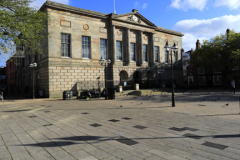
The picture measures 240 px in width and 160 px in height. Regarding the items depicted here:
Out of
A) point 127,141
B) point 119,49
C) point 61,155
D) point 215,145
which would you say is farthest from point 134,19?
point 61,155

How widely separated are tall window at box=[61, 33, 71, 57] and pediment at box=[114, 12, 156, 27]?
30.8 feet

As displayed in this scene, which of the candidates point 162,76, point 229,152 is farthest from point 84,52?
point 229,152

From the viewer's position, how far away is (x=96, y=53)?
27641 mm

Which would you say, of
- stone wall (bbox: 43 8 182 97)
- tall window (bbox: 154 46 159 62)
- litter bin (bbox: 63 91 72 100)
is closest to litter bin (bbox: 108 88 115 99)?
stone wall (bbox: 43 8 182 97)

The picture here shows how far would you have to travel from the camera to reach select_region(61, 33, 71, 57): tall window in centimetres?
2469

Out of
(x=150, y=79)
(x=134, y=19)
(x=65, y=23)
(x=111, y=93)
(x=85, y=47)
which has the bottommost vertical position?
(x=111, y=93)

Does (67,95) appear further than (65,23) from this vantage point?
No

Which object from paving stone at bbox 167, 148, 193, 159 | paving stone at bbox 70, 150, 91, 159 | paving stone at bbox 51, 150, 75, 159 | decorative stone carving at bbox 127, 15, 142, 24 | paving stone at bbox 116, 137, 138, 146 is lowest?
paving stone at bbox 116, 137, 138, 146

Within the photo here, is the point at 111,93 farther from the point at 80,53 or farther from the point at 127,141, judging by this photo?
the point at 127,141

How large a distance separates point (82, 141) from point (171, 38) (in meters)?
38.8

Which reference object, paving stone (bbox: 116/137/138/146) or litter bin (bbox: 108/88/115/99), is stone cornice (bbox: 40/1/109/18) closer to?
litter bin (bbox: 108/88/115/99)

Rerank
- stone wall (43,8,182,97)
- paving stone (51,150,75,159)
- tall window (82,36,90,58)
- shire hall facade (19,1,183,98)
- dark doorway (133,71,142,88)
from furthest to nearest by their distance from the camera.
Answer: dark doorway (133,71,142,88)
tall window (82,36,90,58)
shire hall facade (19,1,183,98)
stone wall (43,8,182,97)
paving stone (51,150,75,159)

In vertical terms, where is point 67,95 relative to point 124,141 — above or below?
above

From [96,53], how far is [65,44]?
517 cm
